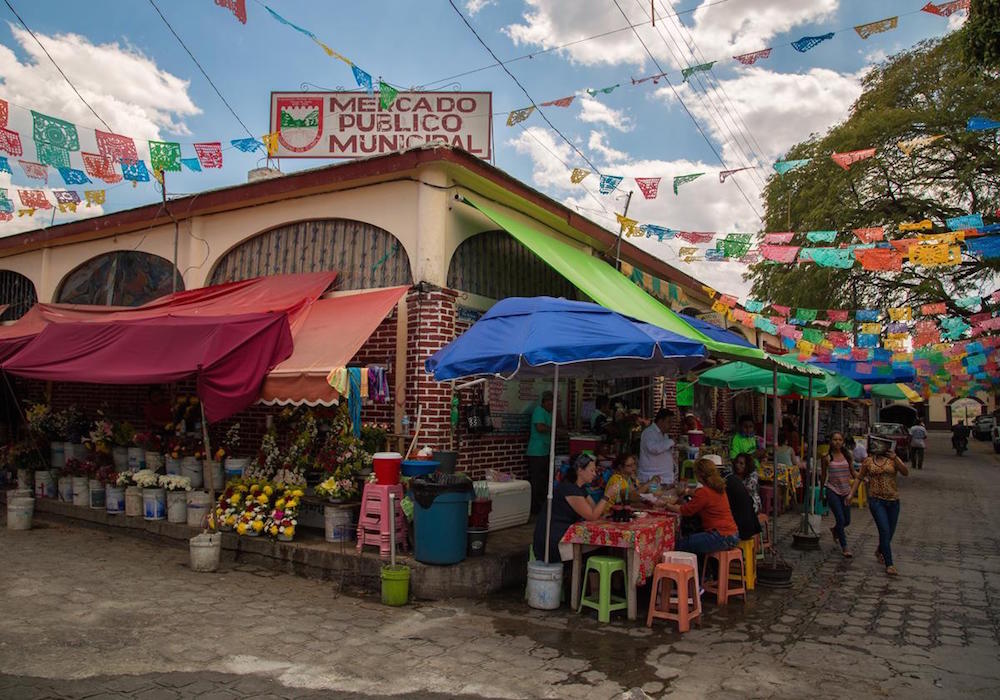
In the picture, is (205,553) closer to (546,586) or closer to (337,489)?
(337,489)

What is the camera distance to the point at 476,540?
7.18 m

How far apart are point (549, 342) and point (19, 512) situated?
7.74 metres

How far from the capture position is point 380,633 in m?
5.78

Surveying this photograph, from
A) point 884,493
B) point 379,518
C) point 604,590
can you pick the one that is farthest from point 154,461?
point 884,493

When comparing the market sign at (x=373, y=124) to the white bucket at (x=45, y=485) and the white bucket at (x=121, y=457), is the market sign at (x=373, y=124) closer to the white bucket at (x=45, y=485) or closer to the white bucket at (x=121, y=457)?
the white bucket at (x=121, y=457)

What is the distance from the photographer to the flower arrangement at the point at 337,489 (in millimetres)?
7809

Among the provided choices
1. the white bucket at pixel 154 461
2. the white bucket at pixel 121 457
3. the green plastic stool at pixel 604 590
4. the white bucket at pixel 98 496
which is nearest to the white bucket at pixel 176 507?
the white bucket at pixel 154 461

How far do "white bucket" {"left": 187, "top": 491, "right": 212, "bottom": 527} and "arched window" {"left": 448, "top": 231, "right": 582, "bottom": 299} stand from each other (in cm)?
408

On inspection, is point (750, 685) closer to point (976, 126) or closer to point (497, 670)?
point (497, 670)

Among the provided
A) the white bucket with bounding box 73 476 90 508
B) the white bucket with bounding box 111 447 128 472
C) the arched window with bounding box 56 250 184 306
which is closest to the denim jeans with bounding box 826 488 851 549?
the white bucket with bounding box 111 447 128 472

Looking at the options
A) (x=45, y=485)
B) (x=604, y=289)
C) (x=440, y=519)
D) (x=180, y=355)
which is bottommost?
(x=45, y=485)

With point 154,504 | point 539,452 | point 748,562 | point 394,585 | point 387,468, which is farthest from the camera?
point 539,452

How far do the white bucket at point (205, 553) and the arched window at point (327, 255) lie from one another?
11.7 ft

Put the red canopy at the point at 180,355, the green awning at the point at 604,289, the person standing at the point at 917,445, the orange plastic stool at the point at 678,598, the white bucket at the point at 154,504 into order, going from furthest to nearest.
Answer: the person standing at the point at 917,445, the white bucket at the point at 154,504, the green awning at the point at 604,289, the red canopy at the point at 180,355, the orange plastic stool at the point at 678,598
